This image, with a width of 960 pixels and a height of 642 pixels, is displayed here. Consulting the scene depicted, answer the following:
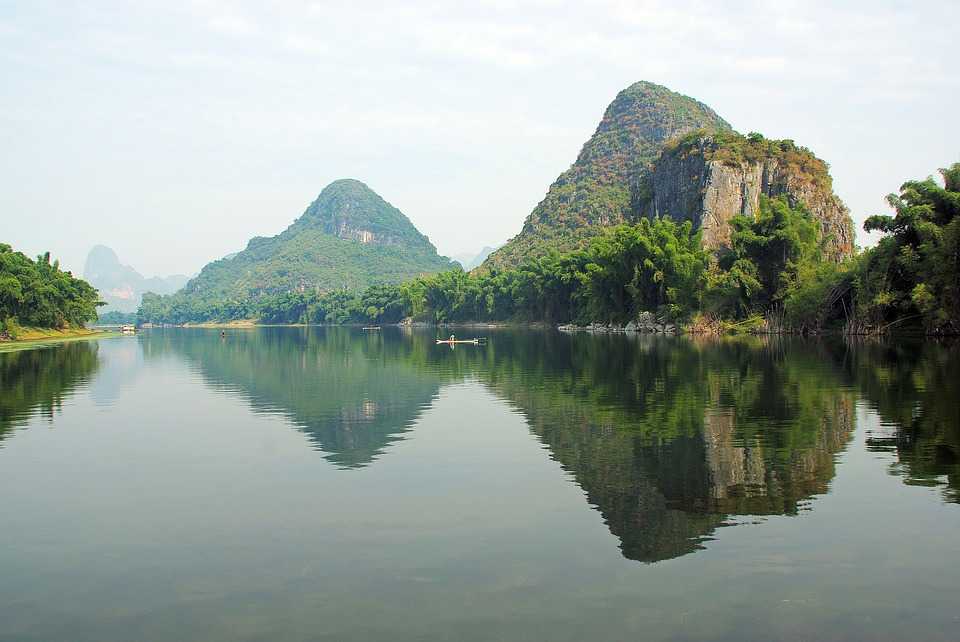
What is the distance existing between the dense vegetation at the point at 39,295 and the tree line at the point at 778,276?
6624cm

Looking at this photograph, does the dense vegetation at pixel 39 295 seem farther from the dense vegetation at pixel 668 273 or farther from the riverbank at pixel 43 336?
the dense vegetation at pixel 668 273

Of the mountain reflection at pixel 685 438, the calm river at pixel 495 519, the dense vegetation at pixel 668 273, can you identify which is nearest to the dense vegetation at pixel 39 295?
the dense vegetation at pixel 668 273

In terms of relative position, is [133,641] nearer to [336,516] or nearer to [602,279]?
[336,516]

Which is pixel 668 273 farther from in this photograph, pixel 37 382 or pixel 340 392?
pixel 37 382

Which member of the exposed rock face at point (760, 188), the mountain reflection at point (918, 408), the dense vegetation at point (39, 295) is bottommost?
the mountain reflection at point (918, 408)

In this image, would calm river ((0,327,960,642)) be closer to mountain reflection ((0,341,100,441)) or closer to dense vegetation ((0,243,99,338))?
mountain reflection ((0,341,100,441))

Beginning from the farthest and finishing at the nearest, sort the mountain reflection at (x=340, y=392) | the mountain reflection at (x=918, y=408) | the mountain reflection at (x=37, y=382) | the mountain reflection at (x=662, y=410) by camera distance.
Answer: the mountain reflection at (x=37, y=382)
the mountain reflection at (x=340, y=392)
the mountain reflection at (x=918, y=408)
the mountain reflection at (x=662, y=410)

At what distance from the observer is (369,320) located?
196m

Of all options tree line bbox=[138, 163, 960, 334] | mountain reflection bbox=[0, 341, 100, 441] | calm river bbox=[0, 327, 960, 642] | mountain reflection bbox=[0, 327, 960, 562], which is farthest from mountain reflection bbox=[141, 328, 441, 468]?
tree line bbox=[138, 163, 960, 334]

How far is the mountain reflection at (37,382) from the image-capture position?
27272 mm

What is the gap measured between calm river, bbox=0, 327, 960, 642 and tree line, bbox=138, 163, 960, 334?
33039 millimetres

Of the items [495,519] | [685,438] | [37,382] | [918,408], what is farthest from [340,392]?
[495,519]

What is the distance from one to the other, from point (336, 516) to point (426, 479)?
305 centimetres

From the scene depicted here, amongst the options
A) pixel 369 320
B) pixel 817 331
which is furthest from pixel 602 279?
pixel 369 320
